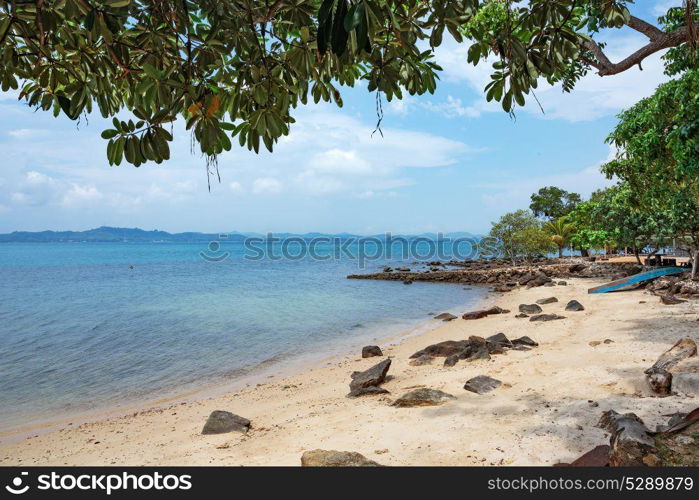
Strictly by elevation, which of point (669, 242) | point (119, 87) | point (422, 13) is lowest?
point (669, 242)

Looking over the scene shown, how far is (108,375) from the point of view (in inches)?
491

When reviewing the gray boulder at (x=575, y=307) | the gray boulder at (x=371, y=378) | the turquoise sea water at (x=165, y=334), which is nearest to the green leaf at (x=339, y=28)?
the gray boulder at (x=371, y=378)

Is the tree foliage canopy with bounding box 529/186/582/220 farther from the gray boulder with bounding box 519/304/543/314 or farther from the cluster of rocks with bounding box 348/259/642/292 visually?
the gray boulder with bounding box 519/304/543/314

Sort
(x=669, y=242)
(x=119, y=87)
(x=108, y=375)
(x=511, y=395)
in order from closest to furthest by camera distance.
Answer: (x=119, y=87)
(x=511, y=395)
(x=108, y=375)
(x=669, y=242)

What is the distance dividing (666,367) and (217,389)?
9.58 metres

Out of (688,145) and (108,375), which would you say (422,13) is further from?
(108,375)

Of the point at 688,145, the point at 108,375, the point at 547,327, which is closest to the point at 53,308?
the point at 108,375

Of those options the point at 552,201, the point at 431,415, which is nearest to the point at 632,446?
the point at 431,415

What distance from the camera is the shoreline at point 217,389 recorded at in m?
9.02

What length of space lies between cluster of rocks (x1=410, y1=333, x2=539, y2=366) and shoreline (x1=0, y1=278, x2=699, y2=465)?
0.28 metres

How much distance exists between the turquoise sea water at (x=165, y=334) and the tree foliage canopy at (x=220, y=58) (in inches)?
357

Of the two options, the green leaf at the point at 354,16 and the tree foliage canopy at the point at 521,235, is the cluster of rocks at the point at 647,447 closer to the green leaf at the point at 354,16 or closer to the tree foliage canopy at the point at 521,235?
the green leaf at the point at 354,16

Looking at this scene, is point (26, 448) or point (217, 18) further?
point (26, 448)

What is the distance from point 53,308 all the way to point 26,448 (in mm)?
22982
